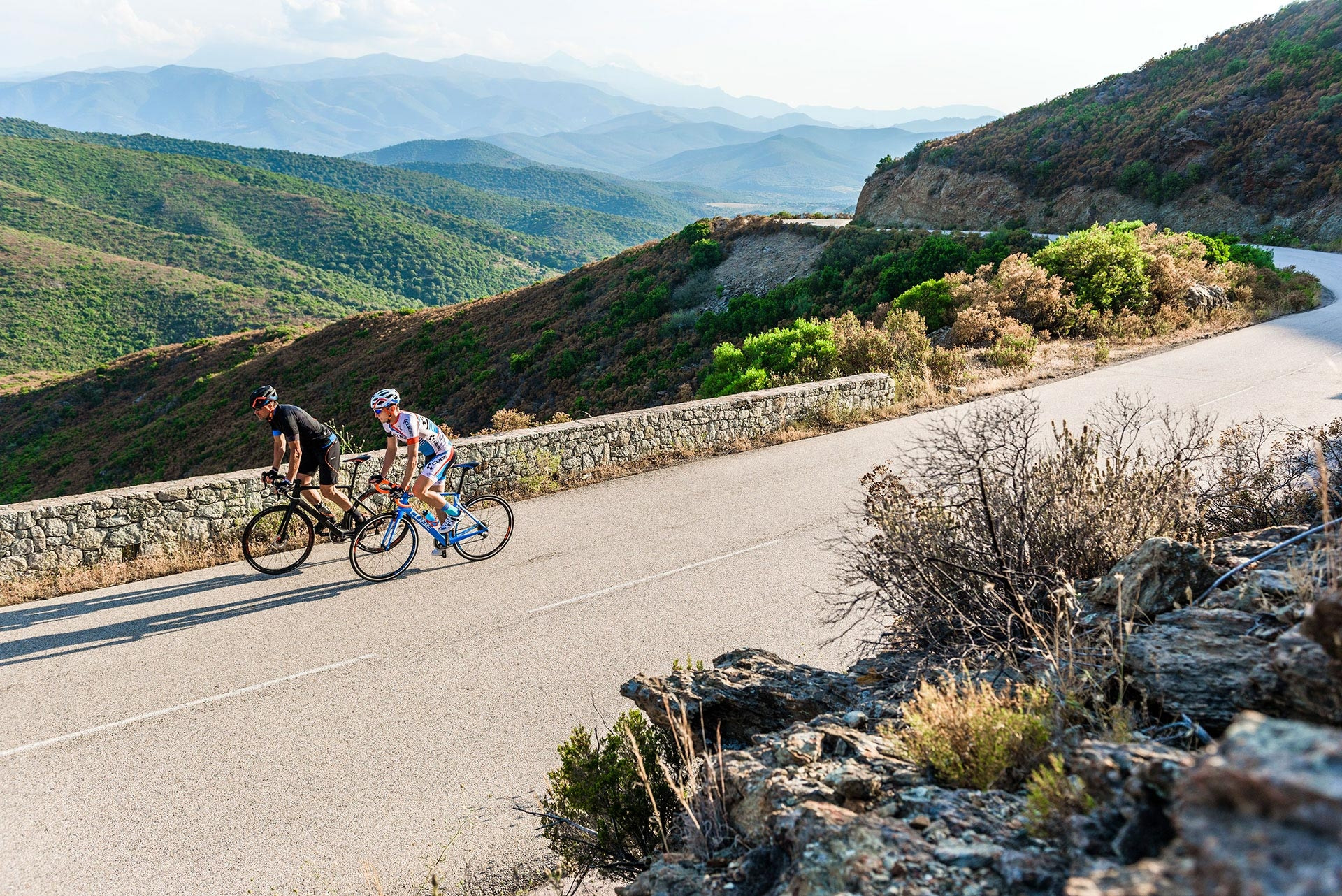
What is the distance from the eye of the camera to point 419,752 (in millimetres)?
4785

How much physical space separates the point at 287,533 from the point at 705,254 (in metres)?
34.6

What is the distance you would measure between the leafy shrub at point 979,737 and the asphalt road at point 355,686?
229 cm

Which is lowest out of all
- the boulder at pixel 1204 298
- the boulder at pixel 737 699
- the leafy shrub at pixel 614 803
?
the leafy shrub at pixel 614 803

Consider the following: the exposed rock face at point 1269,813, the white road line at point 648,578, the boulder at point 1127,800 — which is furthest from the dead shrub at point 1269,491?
the white road line at point 648,578

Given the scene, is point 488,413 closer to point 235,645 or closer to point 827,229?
point 827,229

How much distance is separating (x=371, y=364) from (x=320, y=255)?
97.4m

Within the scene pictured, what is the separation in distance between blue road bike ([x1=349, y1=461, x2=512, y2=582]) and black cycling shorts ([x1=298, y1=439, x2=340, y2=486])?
72cm

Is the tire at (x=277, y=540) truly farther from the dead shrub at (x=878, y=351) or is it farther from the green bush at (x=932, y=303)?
the green bush at (x=932, y=303)

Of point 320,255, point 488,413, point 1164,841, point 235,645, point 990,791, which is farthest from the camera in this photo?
point 320,255

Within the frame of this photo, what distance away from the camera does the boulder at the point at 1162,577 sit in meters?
3.58

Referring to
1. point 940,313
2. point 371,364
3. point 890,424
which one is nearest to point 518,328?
point 371,364

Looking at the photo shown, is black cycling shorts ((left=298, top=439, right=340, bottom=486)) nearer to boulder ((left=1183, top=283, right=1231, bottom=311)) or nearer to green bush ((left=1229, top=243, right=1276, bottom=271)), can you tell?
boulder ((left=1183, top=283, right=1231, bottom=311))

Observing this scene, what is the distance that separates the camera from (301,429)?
7.82 metres

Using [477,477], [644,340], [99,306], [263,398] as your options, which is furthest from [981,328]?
[99,306]
